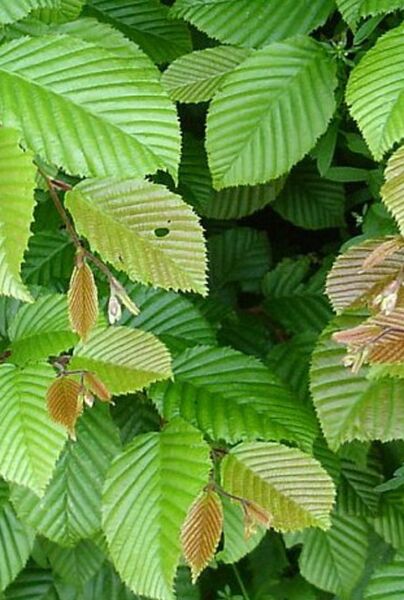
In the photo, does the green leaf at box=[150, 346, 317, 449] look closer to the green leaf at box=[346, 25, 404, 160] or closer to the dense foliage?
the dense foliage

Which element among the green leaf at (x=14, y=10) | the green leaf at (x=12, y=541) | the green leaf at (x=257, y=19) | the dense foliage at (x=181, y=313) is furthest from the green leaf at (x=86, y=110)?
the green leaf at (x=12, y=541)

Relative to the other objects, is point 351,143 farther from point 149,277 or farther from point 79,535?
point 79,535

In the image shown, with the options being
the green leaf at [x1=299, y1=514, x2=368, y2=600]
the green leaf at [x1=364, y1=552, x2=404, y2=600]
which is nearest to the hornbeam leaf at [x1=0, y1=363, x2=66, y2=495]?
the green leaf at [x1=364, y1=552, x2=404, y2=600]

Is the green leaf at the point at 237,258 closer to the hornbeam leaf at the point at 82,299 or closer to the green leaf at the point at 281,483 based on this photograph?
the green leaf at the point at 281,483

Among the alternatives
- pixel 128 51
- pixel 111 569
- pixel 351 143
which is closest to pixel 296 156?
pixel 351 143

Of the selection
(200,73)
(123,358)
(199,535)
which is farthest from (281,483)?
(200,73)
